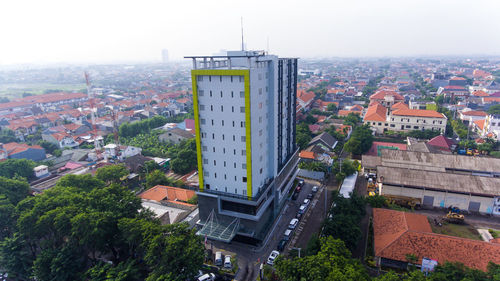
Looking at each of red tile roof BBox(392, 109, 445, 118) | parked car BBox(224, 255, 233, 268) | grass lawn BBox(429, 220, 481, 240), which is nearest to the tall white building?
parked car BBox(224, 255, 233, 268)

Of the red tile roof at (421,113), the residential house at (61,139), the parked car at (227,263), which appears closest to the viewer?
the parked car at (227,263)

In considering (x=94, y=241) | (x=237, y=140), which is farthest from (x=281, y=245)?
(x=94, y=241)

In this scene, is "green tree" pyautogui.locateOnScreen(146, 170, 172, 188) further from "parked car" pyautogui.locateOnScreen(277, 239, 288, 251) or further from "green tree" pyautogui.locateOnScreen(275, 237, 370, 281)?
"green tree" pyautogui.locateOnScreen(275, 237, 370, 281)

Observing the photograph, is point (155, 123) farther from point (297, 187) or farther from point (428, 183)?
point (428, 183)

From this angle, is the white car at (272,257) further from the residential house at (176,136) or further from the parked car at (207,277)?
the residential house at (176,136)

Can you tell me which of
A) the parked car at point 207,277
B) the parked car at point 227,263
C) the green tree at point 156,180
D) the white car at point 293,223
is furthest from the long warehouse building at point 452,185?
the green tree at point 156,180

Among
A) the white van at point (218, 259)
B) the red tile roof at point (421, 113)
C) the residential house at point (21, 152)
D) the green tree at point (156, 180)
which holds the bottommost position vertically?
the white van at point (218, 259)

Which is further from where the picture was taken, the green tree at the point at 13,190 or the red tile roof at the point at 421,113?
the red tile roof at the point at 421,113
